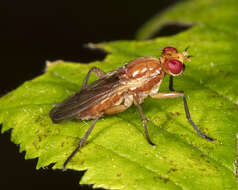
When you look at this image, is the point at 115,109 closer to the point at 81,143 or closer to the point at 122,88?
the point at 122,88

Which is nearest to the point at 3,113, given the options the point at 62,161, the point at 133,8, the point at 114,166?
the point at 62,161

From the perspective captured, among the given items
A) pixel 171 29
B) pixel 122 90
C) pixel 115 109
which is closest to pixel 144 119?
pixel 115 109

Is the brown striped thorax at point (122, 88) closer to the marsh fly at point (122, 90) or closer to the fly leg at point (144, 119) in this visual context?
the marsh fly at point (122, 90)

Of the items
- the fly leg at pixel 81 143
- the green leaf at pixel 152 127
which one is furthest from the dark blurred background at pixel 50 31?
the fly leg at pixel 81 143

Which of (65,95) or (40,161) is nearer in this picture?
(40,161)

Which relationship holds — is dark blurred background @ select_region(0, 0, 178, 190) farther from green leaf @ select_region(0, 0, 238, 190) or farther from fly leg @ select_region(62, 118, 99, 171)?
fly leg @ select_region(62, 118, 99, 171)

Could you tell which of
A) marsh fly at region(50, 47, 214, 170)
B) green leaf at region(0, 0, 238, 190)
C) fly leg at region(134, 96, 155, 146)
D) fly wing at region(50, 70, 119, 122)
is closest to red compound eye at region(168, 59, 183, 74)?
marsh fly at region(50, 47, 214, 170)

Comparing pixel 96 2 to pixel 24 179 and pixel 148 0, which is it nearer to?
pixel 148 0
